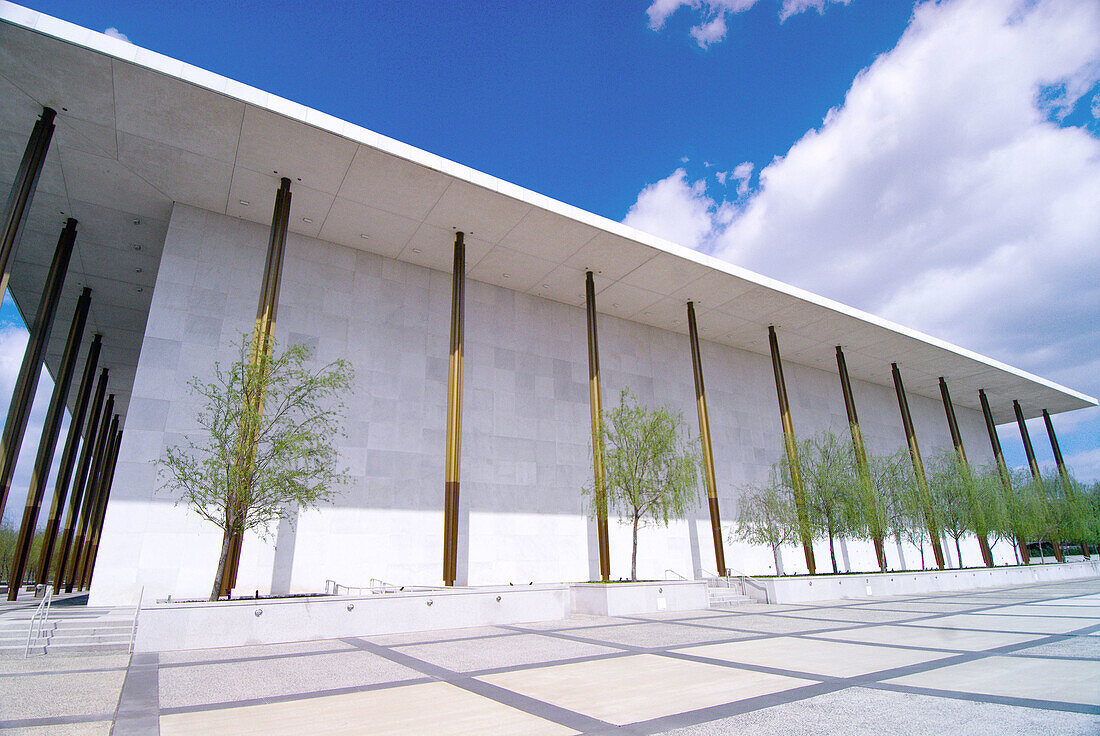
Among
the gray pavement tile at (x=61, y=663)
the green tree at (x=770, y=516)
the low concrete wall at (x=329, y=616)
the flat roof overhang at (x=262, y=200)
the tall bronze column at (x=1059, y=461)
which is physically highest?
the flat roof overhang at (x=262, y=200)

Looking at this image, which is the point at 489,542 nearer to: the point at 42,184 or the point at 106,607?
the point at 106,607

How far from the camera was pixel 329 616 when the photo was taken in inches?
388

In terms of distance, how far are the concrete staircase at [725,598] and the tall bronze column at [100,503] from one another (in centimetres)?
2953

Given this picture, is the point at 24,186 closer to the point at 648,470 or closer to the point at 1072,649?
the point at 648,470

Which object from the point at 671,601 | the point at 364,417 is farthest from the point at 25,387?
the point at 671,601

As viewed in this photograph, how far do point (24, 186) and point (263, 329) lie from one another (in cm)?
531

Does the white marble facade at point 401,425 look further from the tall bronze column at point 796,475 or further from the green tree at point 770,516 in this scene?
the tall bronze column at point 796,475

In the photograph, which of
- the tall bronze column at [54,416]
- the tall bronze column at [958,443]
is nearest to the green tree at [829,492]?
the tall bronze column at [958,443]

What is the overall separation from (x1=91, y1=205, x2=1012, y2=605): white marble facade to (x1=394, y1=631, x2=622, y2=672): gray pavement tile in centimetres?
803

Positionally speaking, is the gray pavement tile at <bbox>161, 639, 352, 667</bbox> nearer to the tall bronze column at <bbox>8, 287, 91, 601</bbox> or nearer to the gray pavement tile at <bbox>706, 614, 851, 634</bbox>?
the gray pavement tile at <bbox>706, 614, 851, 634</bbox>

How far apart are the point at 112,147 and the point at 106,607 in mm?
10470

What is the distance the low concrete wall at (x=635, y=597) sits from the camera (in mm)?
13680

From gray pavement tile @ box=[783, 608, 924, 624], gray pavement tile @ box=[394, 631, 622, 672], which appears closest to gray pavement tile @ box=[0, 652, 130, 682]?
gray pavement tile @ box=[394, 631, 622, 672]

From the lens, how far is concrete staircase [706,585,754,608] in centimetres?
1630
